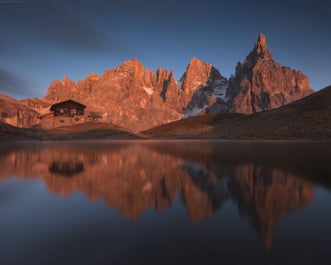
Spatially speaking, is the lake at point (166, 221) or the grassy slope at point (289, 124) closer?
the lake at point (166, 221)

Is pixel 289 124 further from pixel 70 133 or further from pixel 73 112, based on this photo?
pixel 73 112

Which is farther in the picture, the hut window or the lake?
the hut window

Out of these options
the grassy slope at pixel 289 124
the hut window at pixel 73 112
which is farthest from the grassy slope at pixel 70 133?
the grassy slope at pixel 289 124

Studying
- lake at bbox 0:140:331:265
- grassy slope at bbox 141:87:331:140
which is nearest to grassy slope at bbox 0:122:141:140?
grassy slope at bbox 141:87:331:140

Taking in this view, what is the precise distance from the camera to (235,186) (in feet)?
31.0

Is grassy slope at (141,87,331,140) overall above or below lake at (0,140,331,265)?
above

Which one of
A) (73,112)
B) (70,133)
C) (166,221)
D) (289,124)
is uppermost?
(73,112)

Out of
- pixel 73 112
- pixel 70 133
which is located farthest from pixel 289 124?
pixel 73 112

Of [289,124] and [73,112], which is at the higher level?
[73,112]

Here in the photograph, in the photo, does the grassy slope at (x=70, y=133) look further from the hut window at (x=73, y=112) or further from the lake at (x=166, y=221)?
the lake at (x=166, y=221)

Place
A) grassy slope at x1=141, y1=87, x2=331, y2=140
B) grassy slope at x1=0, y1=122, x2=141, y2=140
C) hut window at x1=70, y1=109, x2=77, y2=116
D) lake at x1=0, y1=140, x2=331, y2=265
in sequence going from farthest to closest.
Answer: hut window at x1=70, y1=109, x2=77, y2=116, grassy slope at x1=141, y1=87, x2=331, y2=140, grassy slope at x1=0, y1=122, x2=141, y2=140, lake at x1=0, y1=140, x2=331, y2=265

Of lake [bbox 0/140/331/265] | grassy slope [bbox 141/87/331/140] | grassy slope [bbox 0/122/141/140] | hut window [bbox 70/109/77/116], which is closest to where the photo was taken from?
lake [bbox 0/140/331/265]

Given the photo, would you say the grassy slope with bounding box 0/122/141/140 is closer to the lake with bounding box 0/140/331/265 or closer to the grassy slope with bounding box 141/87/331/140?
the grassy slope with bounding box 141/87/331/140

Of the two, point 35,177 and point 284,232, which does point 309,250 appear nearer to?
point 284,232
